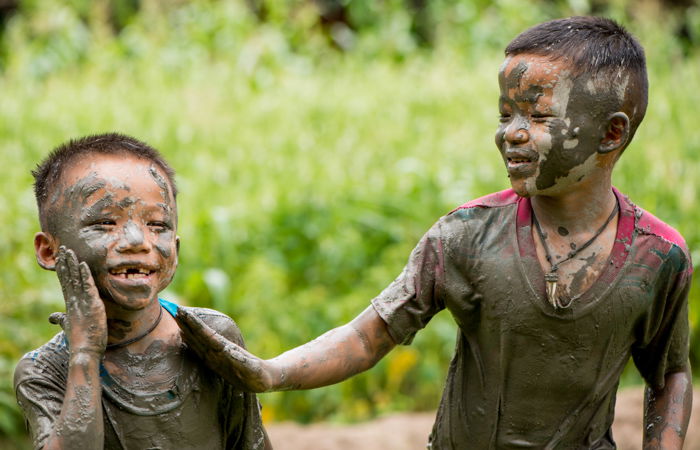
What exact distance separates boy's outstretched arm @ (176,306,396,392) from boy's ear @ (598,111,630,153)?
87 centimetres

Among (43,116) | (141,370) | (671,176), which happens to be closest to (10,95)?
(43,116)

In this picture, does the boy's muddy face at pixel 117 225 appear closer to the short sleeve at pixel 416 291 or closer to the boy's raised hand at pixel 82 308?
the boy's raised hand at pixel 82 308

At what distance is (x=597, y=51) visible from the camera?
3.03 metres

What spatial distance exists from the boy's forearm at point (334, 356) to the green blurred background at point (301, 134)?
2560mm

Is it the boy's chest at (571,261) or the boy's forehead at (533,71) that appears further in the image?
the boy's chest at (571,261)

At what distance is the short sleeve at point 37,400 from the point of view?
279 centimetres

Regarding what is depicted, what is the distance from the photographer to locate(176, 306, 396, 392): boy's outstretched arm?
2877mm

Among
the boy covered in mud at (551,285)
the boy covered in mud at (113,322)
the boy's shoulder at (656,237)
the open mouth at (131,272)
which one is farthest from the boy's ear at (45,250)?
the boy's shoulder at (656,237)

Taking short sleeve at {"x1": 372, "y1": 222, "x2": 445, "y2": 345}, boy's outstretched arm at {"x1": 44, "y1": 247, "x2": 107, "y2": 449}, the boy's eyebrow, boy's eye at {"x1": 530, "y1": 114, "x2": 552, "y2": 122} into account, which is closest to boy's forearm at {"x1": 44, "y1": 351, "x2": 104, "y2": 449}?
boy's outstretched arm at {"x1": 44, "y1": 247, "x2": 107, "y2": 449}

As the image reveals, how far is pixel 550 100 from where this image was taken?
302 centimetres

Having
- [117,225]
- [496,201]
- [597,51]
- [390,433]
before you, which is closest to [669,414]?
[496,201]

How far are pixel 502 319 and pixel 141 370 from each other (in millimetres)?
1085

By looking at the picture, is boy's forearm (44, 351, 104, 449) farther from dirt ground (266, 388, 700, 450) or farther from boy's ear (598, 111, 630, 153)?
dirt ground (266, 388, 700, 450)

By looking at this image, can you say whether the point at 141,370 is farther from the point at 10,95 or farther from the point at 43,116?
the point at 10,95
